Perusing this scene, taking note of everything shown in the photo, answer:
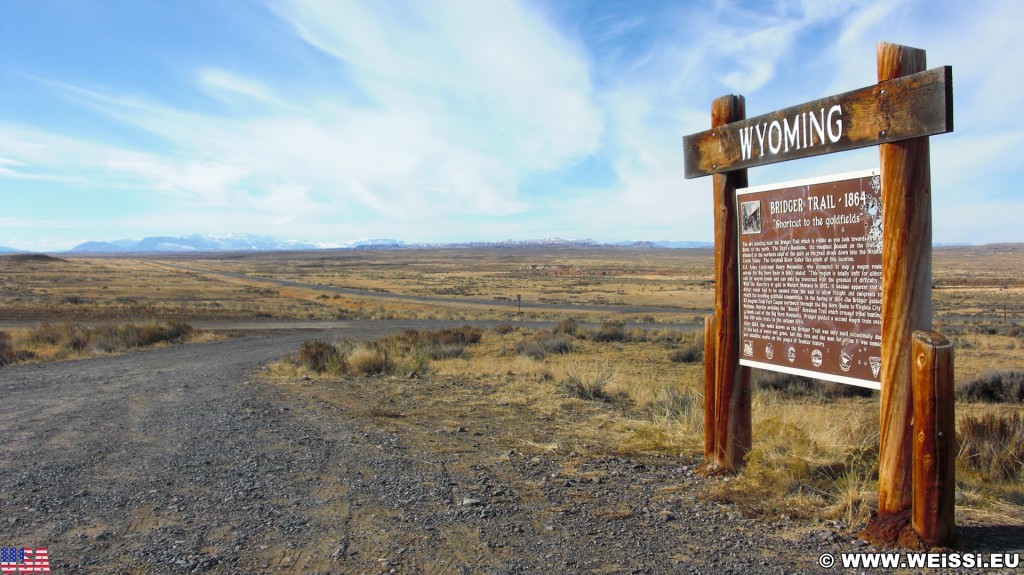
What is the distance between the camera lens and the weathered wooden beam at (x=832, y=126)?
418cm

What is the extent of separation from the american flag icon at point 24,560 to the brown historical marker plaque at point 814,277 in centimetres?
508

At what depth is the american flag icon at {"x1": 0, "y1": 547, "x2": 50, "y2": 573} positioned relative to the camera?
4199 mm

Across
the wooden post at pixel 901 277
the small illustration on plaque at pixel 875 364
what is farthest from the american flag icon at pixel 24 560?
the small illustration on plaque at pixel 875 364

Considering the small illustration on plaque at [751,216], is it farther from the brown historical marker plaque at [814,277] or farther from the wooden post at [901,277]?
the wooden post at [901,277]

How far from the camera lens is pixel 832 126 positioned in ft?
15.9

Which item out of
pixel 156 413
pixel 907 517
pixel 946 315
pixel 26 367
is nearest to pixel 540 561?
pixel 907 517

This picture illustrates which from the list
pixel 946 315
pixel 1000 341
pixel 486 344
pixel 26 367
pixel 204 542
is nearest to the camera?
pixel 204 542

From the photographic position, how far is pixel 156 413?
9125 millimetres

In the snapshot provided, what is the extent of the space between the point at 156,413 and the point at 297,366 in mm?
5224

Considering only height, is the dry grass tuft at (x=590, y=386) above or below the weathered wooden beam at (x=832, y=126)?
below

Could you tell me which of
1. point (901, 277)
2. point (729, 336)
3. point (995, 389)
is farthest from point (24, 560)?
point (995, 389)

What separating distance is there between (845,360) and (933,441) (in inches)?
33.9

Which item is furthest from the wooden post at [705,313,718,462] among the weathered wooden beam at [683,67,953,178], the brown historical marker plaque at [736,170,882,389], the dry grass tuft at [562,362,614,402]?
the dry grass tuft at [562,362,614,402]

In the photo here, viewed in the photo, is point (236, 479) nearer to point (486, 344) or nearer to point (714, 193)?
point (714, 193)
